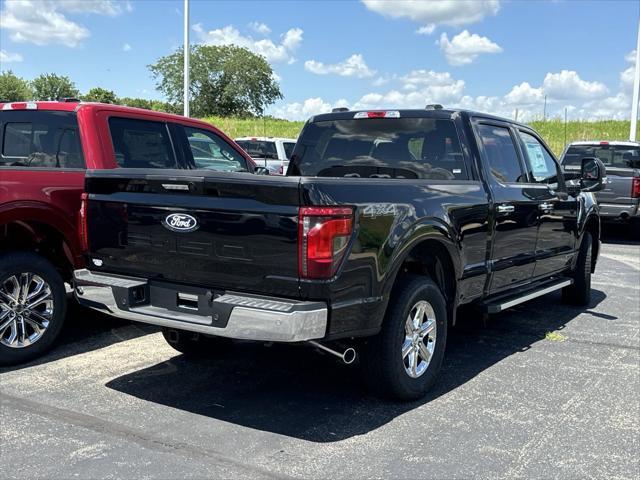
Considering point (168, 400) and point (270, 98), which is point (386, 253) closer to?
point (168, 400)

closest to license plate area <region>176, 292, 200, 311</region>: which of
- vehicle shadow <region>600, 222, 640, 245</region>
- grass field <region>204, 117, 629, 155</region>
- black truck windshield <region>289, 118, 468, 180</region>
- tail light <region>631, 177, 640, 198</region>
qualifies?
black truck windshield <region>289, 118, 468, 180</region>

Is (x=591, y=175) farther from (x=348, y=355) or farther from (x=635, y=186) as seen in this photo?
(x=635, y=186)

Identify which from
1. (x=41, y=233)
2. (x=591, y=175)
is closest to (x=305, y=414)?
(x=41, y=233)

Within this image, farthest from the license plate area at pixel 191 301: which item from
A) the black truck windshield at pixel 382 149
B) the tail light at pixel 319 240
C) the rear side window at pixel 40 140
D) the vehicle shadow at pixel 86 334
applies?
the black truck windshield at pixel 382 149

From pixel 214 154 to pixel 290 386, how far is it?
2739 mm

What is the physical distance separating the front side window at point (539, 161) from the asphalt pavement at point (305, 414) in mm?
1507

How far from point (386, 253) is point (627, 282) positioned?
639 cm

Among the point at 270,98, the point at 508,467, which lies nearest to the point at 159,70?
the point at 270,98

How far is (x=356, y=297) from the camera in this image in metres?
3.62

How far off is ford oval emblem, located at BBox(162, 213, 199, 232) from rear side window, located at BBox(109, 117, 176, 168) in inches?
64.4

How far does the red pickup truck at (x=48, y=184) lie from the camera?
15.8 feet

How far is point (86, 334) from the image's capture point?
18.9 feet

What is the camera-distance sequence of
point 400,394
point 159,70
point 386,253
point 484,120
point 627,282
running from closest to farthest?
point 386,253, point 400,394, point 484,120, point 627,282, point 159,70

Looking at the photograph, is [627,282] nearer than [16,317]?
No
